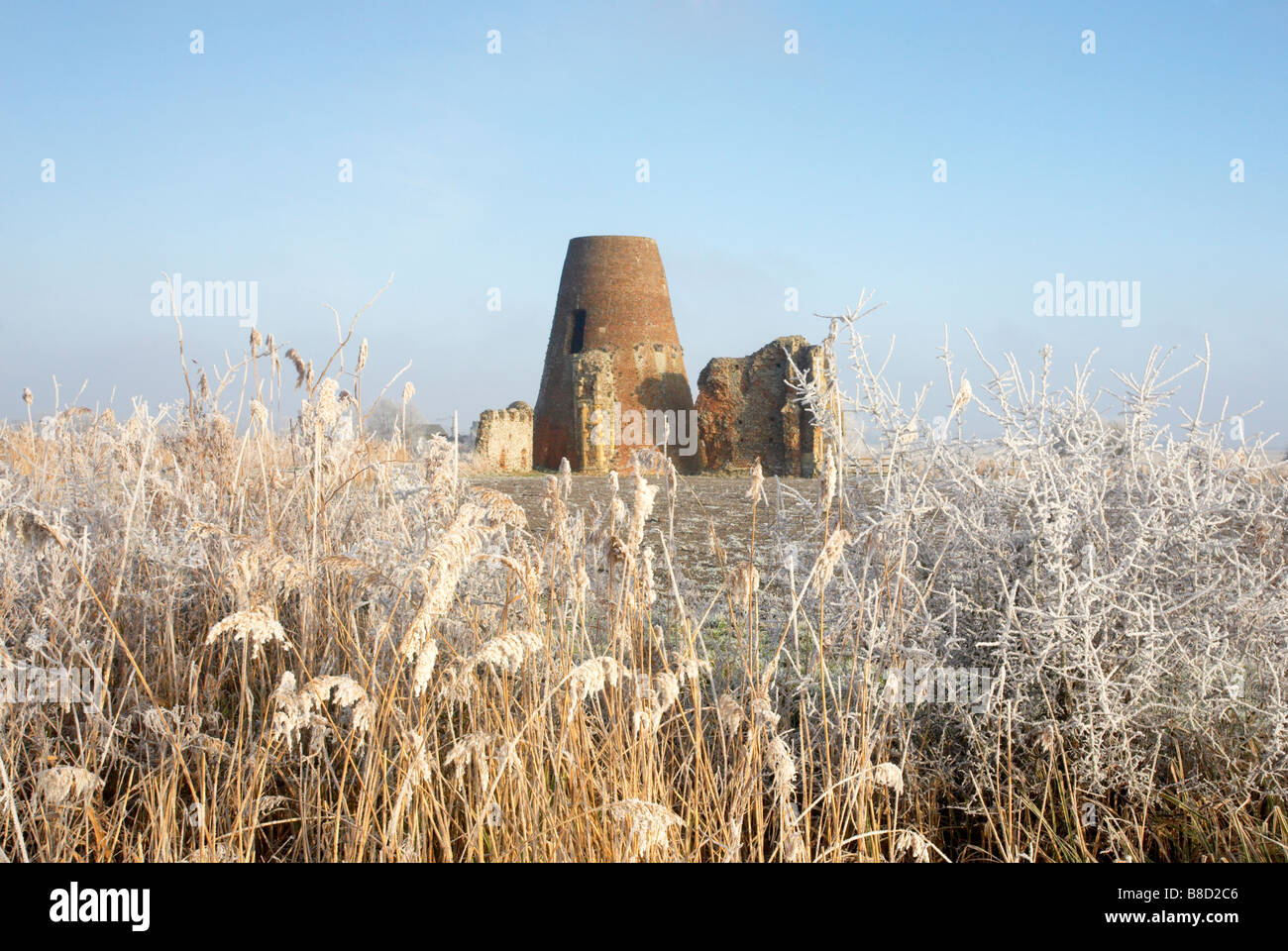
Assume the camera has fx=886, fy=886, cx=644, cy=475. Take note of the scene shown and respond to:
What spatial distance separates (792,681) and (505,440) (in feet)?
43.3

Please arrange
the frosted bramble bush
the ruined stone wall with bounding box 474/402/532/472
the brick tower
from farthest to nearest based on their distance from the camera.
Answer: the ruined stone wall with bounding box 474/402/532/472
the brick tower
the frosted bramble bush

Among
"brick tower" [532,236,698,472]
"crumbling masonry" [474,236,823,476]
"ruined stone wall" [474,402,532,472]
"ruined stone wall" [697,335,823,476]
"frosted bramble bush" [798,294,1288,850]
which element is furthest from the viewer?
"ruined stone wall" [474,402,532,472]

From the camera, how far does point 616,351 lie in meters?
15.0

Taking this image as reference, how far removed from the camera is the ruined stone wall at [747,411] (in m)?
14.4

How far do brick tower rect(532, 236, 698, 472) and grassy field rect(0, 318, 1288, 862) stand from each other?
11.6 metres

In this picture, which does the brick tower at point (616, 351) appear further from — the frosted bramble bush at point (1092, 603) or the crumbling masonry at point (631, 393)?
the frosted bramble bush at point (1092, 603)

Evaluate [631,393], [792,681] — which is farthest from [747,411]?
[792,681]

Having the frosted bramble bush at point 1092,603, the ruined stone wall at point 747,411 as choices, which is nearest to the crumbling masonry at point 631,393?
the ruined stone wall at point 747,411

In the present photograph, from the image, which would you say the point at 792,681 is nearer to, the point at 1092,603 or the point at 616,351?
the point at 1092,603

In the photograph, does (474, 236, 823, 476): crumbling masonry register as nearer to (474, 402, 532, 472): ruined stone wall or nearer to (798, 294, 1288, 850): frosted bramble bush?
(474, 402, 532, 472): ruined stone wall

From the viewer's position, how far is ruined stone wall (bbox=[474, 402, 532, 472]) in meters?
15.4

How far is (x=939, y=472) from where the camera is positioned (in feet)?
9.08

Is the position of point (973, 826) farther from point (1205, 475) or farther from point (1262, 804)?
point (1205, 475)

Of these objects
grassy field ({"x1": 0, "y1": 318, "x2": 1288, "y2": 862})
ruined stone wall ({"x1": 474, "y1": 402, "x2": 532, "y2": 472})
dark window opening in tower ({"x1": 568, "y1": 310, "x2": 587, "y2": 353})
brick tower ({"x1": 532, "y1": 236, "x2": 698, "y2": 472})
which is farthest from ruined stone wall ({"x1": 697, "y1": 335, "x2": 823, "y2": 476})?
grassy field ({"x1": 0, "y1": 318, "x2": 1288, "y2": 862})
